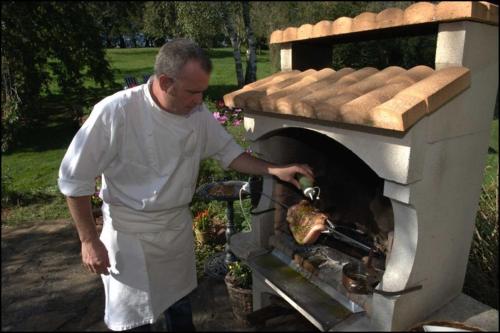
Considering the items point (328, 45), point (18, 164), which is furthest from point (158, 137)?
point (328, 45)

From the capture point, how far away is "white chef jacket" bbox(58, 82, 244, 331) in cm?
177

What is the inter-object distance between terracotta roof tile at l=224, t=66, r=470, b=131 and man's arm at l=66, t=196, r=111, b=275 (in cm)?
117

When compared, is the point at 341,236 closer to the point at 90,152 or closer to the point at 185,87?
the point at 185,87

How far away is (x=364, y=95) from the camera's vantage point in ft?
5.84

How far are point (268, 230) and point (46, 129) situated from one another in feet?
7.23

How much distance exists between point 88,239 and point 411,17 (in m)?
1.89

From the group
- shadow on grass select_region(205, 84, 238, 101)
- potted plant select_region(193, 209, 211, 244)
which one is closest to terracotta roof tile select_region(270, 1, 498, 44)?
shadow on grass select_region(205, 84, 238, 101)

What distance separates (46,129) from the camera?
993 mm

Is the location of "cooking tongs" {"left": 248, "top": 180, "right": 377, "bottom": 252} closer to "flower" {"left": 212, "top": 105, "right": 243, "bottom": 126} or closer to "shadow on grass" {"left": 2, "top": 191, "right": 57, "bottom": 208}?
"shadow on grass" {"left": 2, "top": 191, "right": 57, "bottom": 208}

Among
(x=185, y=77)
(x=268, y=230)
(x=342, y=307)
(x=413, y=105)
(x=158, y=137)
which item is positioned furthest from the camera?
(x=268, y=230)

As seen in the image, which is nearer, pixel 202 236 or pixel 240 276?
pixel 240 276

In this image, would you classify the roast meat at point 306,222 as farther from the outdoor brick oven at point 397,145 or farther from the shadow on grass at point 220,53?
the shadow on grass at point 220,53

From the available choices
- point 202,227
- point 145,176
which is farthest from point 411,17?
point 202,227

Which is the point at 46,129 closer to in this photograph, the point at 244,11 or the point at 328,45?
the point at 244,11
